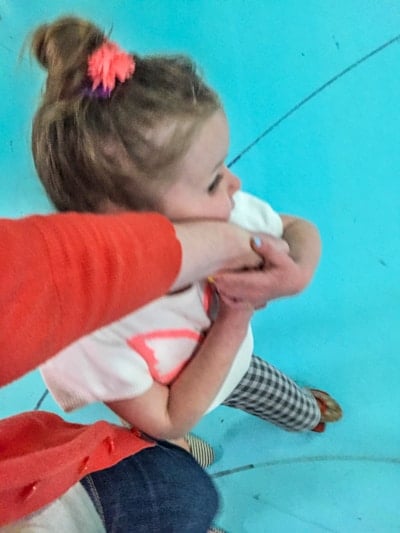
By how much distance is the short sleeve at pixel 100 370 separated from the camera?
2.22 ft

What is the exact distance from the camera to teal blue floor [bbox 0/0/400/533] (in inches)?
41.8

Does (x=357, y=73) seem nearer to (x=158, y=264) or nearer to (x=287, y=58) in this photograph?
(x=287, y=58)

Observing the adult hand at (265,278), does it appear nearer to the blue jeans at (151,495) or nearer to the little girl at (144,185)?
the little girl at (144,185)

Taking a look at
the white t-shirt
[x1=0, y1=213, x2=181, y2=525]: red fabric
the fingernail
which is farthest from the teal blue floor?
[x1=0, y1=213, x2=181, y2=525]: red fabric

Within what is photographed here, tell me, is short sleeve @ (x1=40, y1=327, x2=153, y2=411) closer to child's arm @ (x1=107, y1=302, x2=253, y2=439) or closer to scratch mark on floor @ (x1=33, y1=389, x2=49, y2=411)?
child's arm @ (x1=107, y1=302, x2=253, y2=439)

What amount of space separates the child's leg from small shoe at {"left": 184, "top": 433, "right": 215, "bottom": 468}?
0.14 metres

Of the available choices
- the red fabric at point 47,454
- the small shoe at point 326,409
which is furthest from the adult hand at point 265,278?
the small shoe at point 326,409

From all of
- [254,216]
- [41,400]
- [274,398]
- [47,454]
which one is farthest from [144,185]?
[41,400]

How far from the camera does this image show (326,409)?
42.0 inches

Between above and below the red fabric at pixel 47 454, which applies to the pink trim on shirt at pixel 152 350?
above

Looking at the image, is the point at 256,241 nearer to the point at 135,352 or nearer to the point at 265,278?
the point at 265,278

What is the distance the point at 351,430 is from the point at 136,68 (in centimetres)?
69

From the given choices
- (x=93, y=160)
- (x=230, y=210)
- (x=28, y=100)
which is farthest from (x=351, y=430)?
(x=28, y=100)

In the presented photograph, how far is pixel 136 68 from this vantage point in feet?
2.10
